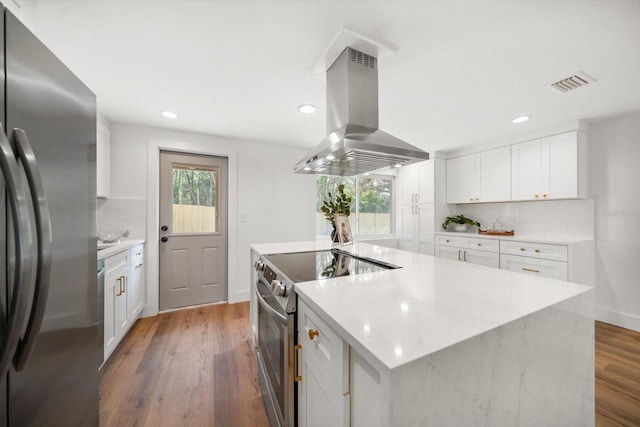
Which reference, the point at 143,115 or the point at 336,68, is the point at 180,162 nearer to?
the point at 143,115

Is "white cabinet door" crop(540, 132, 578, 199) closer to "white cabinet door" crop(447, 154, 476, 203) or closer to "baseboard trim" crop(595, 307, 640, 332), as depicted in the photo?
"white cabinet door" crop(447, 154, 476, 203)

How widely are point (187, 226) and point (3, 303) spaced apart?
9.11 feet

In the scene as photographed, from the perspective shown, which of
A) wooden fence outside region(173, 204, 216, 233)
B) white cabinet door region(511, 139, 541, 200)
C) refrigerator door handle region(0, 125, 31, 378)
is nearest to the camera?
refrigerator door handle region(0, 125, 31, 378)

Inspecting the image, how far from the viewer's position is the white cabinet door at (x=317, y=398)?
0.74m

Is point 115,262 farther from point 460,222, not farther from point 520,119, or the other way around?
point 460,222

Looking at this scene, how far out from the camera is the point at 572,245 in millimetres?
2533

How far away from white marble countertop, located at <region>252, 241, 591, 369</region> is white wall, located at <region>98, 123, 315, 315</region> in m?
2.56

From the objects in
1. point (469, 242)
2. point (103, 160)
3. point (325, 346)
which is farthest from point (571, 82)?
point (103, 160)

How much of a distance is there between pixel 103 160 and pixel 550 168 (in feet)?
16.4

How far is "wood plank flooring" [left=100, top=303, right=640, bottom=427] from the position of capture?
4.84 feet

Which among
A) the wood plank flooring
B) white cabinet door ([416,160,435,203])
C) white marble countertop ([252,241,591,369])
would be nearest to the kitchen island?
white marble countertop ([252,241,591,369])

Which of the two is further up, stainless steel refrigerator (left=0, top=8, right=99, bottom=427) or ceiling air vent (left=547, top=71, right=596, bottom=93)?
ceiling air vent (left=547, top=71, right=596, bottom=93)

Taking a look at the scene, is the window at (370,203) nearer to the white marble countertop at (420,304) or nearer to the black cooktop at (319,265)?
the black cooktop at (319,265)

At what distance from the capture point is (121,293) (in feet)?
7.04
